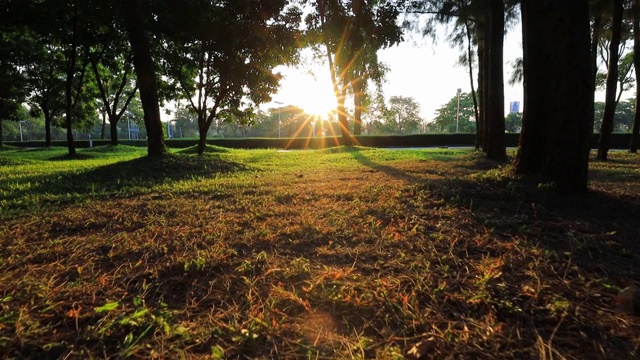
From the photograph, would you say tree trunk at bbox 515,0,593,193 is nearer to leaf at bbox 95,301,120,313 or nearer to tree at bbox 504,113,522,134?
leaf at bbox 95,301,120,313

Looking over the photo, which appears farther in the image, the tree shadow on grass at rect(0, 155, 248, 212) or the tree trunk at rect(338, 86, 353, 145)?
the tree trunk at rect(338, 86, 353, 145)

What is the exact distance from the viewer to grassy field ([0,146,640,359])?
1.34 meters

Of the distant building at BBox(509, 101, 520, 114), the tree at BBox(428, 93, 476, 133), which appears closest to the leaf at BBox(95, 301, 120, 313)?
the tree at BBox(428, 93, 476, 133)

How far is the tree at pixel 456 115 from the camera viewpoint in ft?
192

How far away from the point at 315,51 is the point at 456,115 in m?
45.6

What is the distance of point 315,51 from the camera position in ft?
61.4

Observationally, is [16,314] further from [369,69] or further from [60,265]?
[369,69]

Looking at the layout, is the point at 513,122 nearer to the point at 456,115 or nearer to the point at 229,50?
the point at 456,115

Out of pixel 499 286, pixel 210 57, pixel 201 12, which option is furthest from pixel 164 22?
pixel 499 286

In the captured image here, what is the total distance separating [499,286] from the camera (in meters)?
1.73

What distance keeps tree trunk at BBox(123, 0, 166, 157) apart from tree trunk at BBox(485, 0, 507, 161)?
818 centimetres

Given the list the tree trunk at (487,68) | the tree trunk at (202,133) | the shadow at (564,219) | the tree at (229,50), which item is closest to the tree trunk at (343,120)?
the tree at (229,50)

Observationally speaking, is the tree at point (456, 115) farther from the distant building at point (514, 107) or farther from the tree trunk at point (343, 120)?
the tree trunk at point (343, 120)

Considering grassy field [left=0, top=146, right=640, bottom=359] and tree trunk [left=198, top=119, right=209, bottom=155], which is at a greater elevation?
tree trunk [left=198, top=119, right=209, bottom=155]
